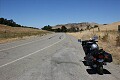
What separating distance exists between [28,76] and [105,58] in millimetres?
3389

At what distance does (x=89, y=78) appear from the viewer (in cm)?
825

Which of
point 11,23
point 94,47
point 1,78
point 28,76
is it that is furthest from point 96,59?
point 11,23

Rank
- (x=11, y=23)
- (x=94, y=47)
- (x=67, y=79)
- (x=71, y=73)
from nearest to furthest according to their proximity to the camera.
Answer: (x=67, y=79) → (x=71, y=73) → (x=94, y=47) → (x=11, y=23)

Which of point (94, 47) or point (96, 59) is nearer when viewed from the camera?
point (96, 59)

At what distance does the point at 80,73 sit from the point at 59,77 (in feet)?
4.16

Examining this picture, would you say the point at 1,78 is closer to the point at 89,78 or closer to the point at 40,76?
the point at 40,76

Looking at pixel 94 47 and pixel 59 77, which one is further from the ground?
pixel 94 47

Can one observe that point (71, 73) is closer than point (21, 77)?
No

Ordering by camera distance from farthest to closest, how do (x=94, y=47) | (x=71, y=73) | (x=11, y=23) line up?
(x=11, y=23)
(x=94, y=47)
(x=71, y=73)

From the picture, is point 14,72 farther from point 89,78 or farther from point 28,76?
point 89,78

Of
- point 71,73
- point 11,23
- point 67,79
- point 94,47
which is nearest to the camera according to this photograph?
point 67,79

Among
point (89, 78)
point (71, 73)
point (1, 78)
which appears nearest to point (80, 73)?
point (71, 73)

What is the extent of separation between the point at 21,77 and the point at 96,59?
10.8 ft

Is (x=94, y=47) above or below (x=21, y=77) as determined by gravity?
above
